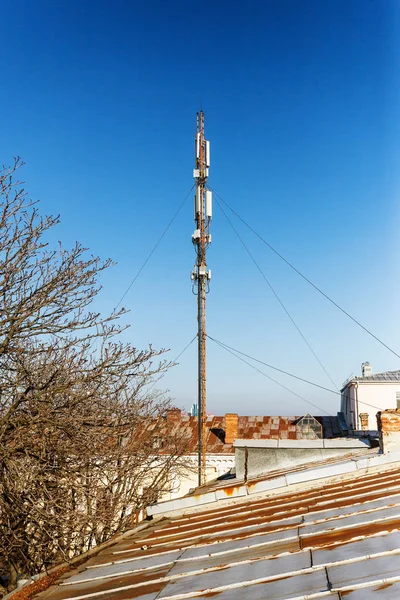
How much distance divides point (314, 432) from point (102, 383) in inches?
763

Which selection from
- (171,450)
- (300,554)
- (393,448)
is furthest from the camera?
(171,450)

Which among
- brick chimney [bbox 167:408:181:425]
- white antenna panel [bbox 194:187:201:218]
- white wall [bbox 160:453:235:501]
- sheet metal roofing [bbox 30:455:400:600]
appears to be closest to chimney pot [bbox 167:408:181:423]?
brick chimney [bbox 167:408:181:425]

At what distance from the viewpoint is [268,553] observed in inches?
188

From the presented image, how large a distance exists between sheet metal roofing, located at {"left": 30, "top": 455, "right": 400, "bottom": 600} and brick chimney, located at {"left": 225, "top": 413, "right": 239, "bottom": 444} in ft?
52.9

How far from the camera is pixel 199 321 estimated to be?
17.5m

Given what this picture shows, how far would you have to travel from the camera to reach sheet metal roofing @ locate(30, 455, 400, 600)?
3.68 metres

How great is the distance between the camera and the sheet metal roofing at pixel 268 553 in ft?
12.1

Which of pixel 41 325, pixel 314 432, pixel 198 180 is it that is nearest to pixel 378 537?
pixel 41 325

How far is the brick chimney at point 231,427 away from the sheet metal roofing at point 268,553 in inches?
635

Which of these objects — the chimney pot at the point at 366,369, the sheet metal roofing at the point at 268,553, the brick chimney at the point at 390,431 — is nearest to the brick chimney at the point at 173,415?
the chimney pot at the point at 366,369

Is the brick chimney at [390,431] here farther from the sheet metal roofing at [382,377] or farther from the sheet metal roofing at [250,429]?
the sheet metal roofing at [382,377]

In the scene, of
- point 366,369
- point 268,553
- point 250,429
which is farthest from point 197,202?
point 366,369

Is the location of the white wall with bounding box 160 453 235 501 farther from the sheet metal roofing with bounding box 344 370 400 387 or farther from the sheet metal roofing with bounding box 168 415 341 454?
the sheet metal roofing with bounding box 344 370 400 387

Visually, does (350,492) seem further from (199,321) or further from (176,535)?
(199,321)
